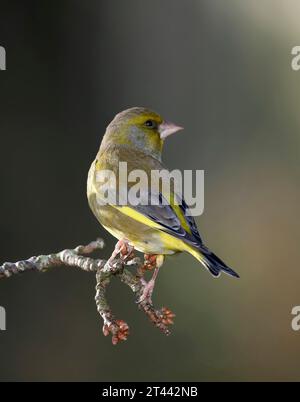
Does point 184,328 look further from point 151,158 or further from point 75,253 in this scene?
point 75,253

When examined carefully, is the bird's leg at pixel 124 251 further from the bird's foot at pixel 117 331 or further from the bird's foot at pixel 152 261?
the bird's foot at pixel 117 331

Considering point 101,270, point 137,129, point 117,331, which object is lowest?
point 117,331

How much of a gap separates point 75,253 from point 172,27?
428 centimetres

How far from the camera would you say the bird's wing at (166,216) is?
2787mm

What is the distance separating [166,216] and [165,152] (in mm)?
3042

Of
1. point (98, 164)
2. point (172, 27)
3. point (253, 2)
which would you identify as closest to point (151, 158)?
point (98, 164)

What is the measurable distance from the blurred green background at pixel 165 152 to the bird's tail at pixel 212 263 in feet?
8.41

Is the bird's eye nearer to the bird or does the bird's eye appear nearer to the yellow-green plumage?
the yellow-green plumage

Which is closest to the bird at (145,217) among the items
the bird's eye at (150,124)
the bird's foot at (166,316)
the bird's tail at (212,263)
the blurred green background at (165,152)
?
the bird's tail at (212,263)

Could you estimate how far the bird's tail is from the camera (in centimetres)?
259

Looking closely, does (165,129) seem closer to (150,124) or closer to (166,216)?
(150,124)

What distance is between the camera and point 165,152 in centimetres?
585

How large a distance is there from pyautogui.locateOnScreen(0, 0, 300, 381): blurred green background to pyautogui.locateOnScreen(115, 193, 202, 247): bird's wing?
2450 millimetres

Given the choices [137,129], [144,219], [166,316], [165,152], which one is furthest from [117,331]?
[165,152]
